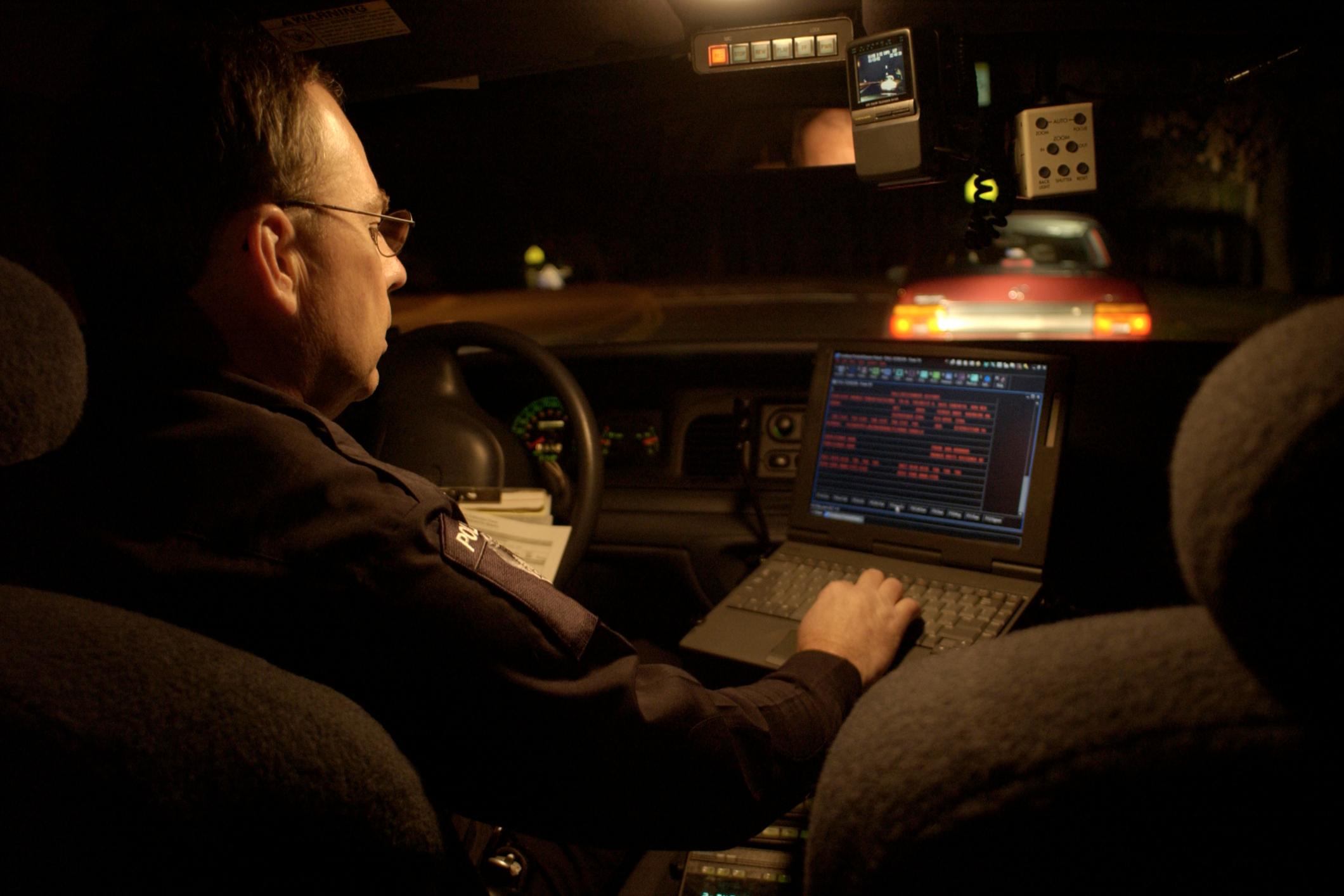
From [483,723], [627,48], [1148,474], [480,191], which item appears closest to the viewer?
[483,723]

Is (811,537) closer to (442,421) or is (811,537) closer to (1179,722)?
(442,421)

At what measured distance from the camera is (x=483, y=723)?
815 millimetres

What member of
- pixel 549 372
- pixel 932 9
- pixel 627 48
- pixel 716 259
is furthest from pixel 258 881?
pixel 716 259

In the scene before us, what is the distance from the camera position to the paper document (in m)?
1.68

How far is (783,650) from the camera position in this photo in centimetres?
135

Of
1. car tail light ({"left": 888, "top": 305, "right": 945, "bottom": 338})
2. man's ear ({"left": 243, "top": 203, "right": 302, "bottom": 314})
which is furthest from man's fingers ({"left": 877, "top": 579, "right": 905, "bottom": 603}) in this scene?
car tail light ({"left": 888, "top": 305, "right": 945, "bottom": 338})

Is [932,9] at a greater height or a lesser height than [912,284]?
greater

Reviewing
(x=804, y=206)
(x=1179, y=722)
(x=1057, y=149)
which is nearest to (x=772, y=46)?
→ (x=1057, y=149)

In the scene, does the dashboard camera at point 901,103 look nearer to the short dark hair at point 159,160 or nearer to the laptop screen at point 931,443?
the laptop screen at point 931,443

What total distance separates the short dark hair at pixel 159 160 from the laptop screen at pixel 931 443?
1129 mm

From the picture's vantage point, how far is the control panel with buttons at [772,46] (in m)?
1.64

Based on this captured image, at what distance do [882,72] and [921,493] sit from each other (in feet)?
2.46

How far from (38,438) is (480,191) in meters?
14.8

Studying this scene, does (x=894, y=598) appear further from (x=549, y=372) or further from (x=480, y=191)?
(x=480, y=191)
